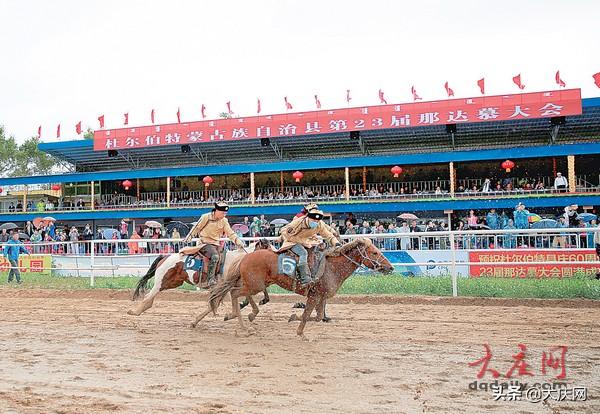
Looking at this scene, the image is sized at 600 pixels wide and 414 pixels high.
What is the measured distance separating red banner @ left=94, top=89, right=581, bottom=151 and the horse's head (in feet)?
70.0

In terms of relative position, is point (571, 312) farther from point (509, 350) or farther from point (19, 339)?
point (19, 339)

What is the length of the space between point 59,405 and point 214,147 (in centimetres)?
2996

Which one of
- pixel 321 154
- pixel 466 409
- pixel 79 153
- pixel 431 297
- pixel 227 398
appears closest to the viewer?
pixel 466 409

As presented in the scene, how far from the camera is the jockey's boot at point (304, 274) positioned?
781 centimetres

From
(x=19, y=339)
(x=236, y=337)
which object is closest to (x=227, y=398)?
(x=236, y=337)

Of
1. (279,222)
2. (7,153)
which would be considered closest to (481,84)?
(279,222)

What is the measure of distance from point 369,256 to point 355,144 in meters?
24.2

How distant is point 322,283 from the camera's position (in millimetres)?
7988

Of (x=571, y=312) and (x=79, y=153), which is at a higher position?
(x=79, y=153)

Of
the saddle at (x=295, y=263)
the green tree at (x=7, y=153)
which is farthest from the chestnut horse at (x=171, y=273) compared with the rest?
the green tree at (x=7, y=153)

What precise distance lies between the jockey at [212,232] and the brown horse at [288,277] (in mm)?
845

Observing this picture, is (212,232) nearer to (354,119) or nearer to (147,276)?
(147,276)

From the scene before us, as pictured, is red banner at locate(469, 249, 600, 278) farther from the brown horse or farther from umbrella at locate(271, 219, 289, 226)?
umbrella at locate(271, 219, 289, 226)

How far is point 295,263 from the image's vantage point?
7980 mm
